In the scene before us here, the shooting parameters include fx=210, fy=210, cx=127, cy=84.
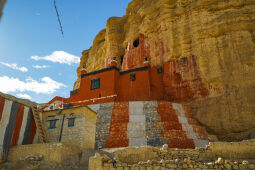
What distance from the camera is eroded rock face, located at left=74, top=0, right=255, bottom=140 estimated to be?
70.8 feet

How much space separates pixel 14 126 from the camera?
1498 cm

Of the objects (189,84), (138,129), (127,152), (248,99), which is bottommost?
(127,152)

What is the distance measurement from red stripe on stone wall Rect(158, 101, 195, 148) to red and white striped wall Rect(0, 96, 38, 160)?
36.8 ft

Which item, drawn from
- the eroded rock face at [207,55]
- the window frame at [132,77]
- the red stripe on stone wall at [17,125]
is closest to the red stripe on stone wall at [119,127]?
the window frame at [132,77]

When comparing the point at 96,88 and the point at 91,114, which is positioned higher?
the point at 96,88

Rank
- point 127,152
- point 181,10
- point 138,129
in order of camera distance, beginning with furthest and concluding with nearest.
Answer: point 181,10
point 138,129
point 127,152

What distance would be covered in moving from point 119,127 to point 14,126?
9522 millimetres

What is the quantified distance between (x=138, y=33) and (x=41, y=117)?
934 inches

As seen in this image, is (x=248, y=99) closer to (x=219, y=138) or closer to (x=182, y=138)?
(x=219, y=138)

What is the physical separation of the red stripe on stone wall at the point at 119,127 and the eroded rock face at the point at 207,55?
7115 mm

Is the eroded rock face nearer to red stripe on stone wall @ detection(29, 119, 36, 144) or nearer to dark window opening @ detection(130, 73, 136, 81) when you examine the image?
dark window opening @ detection(130, 73, 136, 81)

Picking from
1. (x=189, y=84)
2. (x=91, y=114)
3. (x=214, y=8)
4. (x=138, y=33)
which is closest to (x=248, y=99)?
(x=189, y=84)

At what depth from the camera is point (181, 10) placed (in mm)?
30562

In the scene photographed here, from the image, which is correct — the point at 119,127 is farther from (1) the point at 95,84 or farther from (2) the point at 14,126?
(1) the point at 95,84
